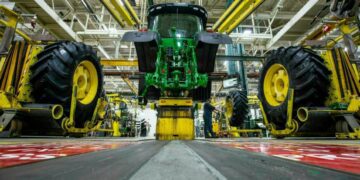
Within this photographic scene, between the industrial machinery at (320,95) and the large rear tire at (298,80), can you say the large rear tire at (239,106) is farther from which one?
the industrial machinery at (320,95)

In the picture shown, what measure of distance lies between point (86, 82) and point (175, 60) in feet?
5.84

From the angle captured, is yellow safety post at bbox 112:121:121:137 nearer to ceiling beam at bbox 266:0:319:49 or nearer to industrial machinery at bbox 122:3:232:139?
industrial machinery at bbox 122:3:232:139

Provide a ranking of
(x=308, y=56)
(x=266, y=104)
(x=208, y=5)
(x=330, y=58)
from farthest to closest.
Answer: (x=208, y=5) → (x=266, y=104) → (x=330, y=58) → (x=308, y=56)

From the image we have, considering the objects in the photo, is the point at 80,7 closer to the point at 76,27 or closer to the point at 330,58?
the point at 76,27

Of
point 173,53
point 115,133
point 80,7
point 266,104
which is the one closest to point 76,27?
point 80,7

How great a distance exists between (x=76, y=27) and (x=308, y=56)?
41.0 feet

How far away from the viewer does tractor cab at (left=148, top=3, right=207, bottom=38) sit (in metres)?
4.70

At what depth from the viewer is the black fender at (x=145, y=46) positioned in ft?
12.0

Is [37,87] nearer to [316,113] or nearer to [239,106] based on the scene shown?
[316,113]

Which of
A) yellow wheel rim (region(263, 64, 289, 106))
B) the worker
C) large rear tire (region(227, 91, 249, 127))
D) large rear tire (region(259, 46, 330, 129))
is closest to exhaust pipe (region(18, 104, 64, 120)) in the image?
large rear tire (region(259, 46, 330, 129))

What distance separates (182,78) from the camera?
4.04 meters

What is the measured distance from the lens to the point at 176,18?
476 centimetres

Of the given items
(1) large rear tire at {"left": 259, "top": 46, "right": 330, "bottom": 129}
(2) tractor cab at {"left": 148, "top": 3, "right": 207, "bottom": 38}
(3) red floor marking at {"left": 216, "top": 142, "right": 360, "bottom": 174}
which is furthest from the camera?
(2) tractor cab at {"left": 148, "top": 3, "right": 207, "bottom": 38}

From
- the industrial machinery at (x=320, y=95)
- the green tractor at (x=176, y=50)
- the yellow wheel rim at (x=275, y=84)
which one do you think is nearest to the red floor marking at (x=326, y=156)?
the industrial machinery at (x=320, y=95)
